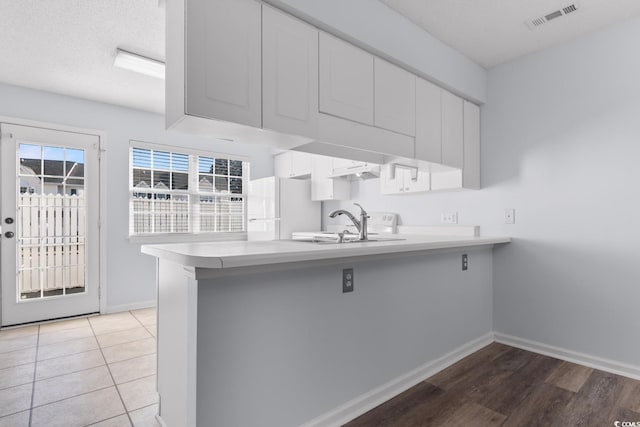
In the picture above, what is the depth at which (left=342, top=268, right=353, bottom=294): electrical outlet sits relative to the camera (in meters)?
1.80

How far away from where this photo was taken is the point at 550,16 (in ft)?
7.54

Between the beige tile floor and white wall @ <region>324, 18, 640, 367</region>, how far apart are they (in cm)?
288

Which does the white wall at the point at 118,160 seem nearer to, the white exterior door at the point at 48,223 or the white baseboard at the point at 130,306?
the white baseboard at the point at 130,306

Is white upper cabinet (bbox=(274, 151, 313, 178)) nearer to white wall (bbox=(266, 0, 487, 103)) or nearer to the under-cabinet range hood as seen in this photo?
the under-cabinet range hood

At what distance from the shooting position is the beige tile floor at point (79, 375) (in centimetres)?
185

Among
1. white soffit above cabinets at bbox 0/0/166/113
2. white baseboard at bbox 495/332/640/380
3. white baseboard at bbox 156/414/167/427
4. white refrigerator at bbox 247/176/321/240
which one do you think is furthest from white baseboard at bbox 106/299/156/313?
white baseboard at bbox 495/332/640/380

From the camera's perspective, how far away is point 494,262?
119 inches

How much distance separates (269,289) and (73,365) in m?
2.02

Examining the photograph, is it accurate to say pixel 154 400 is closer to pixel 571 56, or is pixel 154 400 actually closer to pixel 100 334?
pixel 100 334

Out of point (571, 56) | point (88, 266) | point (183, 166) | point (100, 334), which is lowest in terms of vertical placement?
point (100, 334)

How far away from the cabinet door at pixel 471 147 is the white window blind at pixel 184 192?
3195 mm

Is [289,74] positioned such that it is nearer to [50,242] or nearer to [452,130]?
[452,130]

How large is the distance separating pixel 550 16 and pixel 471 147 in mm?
1068

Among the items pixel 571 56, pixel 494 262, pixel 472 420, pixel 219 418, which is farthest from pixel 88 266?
pixel 571 56
